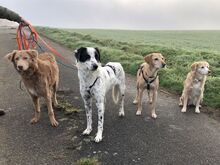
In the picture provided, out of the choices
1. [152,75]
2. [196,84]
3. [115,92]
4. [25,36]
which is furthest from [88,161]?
[25,36]

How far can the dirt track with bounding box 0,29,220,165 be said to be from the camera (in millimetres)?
5543

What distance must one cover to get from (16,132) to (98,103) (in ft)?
6.38

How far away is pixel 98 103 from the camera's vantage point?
20.6ft

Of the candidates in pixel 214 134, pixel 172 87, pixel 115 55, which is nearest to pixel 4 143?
pixel 214 134

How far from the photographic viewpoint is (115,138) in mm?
6340

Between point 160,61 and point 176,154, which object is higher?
point 160,61

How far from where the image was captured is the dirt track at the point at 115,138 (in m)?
5.54

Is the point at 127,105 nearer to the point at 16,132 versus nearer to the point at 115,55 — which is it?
the point at 16,132

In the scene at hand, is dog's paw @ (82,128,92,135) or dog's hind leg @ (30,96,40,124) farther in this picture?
dog's hind leg @ (30,96,40,124)

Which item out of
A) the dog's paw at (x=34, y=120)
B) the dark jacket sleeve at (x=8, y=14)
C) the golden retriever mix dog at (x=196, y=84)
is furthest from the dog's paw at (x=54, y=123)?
the golden retriever mix dog at (x=196, y=84)

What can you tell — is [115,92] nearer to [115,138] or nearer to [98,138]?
[115,138]

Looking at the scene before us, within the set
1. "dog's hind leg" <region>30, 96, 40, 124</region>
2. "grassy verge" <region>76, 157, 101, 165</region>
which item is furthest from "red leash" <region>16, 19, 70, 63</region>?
"grassy verge" <region>76, 157, 101, 165</region>

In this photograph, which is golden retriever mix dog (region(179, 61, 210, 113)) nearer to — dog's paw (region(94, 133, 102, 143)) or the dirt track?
the dirt track

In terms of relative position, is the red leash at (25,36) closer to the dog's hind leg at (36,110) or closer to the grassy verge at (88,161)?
the dog's hind leg at (36,110)
